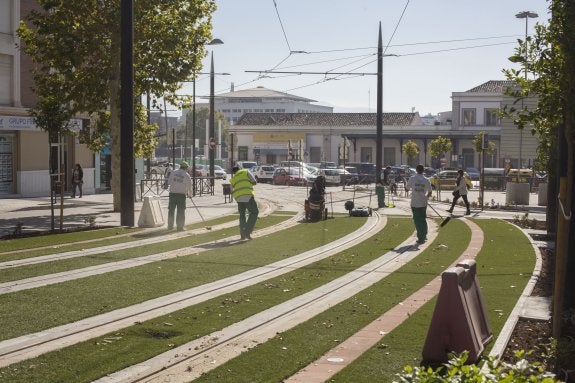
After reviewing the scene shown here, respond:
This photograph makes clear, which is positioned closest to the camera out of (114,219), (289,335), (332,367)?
(332,367)

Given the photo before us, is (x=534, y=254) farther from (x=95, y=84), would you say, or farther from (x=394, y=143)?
(x=394, y=143)

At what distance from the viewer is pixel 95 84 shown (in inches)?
1068

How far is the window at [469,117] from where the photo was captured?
87375 mm

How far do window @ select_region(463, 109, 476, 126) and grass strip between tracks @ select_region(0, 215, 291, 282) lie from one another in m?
69.5

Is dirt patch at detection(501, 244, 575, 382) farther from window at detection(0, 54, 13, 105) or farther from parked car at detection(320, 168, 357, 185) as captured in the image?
parked car at detection(320, 168, 357, 185)

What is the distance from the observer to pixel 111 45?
86.3ft

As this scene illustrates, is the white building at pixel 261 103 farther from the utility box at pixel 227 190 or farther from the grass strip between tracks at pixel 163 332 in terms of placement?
the grass strip between tracks at pixel 163 332

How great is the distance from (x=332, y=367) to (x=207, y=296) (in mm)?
4095

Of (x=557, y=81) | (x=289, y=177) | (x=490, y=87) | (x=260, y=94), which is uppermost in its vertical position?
(x=260, y=94)

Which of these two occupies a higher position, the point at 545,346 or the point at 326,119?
the point at 326,119

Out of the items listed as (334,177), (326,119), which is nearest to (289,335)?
(334,177)

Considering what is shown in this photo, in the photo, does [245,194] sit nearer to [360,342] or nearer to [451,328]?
[360,342]

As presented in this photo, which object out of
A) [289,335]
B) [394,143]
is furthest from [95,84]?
[394,143]

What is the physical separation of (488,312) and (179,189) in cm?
1188
